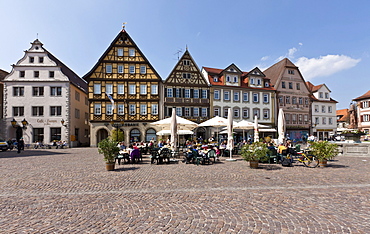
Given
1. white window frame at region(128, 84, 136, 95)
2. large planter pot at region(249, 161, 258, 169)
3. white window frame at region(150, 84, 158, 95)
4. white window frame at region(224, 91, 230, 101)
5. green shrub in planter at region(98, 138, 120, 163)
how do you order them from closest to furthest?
1. green shrub in planter at region(98, 138, 120, 163)
2. large planter pot at region(249, 161, 258, 169)
3. white window frame at region(128, 84, 136, 95)
4. white window frame at region(150, 84, 158, 95)
5. white window frame at region(224, 91, 230, 101)

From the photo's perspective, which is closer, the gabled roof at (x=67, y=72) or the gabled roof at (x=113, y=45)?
the gabled roof at (x=113, y=45)

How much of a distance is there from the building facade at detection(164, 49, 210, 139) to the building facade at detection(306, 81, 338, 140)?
2156 centimetres

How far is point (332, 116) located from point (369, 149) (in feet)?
103

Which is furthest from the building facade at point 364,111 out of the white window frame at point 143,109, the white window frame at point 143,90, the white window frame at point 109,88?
the white window frame at point 109,88

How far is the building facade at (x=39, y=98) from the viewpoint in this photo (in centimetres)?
2948

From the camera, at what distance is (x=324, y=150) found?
10.6 m

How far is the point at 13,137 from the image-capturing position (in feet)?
97.9

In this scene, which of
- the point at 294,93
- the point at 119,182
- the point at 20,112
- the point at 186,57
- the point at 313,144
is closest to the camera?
the point at 119,182

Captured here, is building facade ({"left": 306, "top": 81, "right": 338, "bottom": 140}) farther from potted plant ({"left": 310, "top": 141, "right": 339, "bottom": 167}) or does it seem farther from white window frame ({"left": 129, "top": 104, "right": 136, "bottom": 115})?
potted plant ({"left": 310, "top": 141, "right": 339, "bottom": 167})

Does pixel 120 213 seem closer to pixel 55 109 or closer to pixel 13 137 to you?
pixel 55 109

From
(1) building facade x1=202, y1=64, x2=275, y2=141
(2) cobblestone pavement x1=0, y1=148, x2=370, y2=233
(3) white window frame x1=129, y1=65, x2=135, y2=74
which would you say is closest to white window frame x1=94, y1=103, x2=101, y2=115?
(3) white window frame x1=129, y1=65, x2=135, y2=74

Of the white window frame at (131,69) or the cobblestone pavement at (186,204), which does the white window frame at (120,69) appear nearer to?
the white window frame at (131,69)

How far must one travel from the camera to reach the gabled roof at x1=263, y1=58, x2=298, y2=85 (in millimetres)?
38153

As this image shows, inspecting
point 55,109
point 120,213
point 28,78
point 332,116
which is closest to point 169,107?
point 55,109
